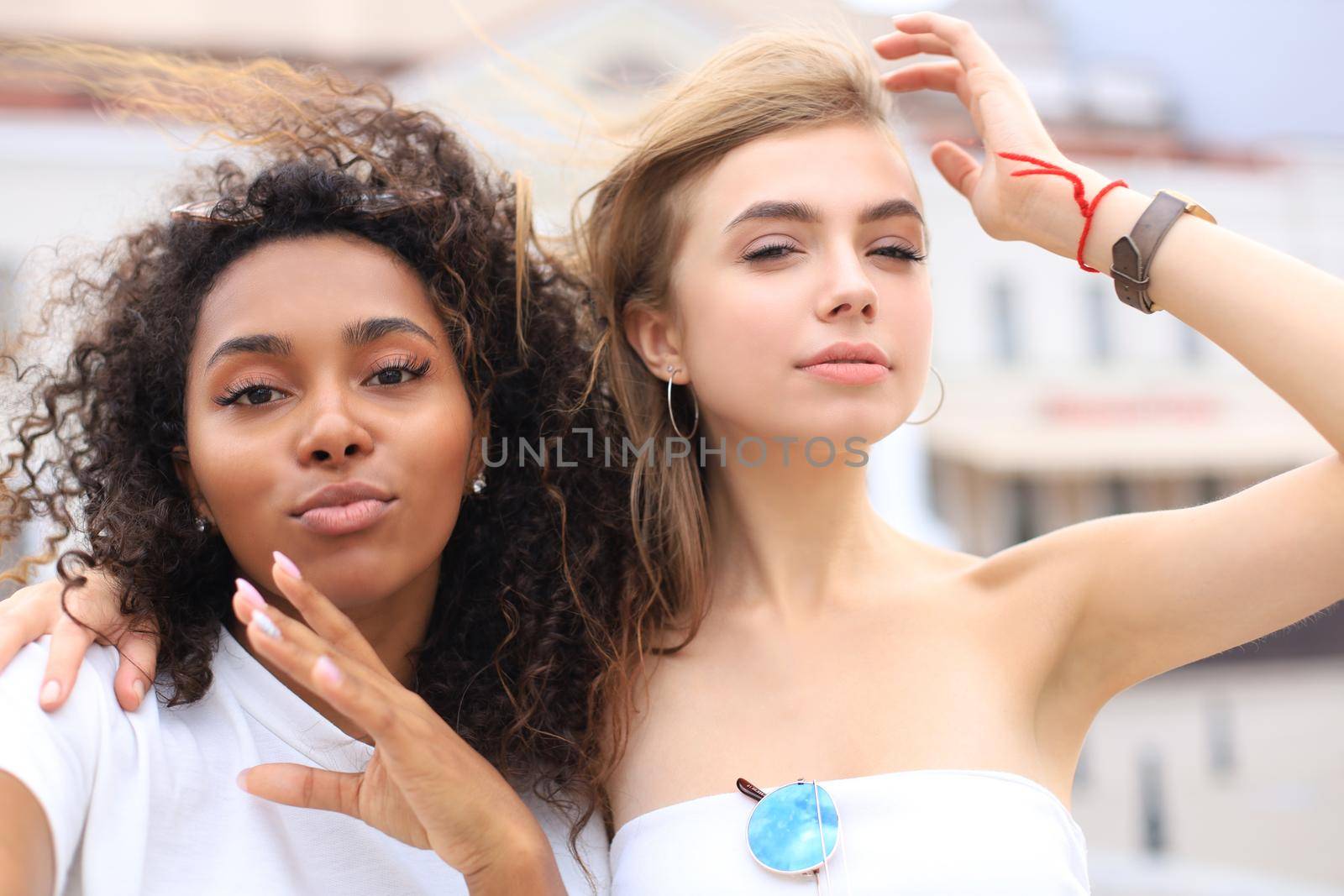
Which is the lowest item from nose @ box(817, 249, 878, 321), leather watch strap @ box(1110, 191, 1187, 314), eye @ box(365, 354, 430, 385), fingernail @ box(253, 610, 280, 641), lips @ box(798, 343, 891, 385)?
fingernail @ box(253, 610, 280, 641)

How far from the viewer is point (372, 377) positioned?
236cm

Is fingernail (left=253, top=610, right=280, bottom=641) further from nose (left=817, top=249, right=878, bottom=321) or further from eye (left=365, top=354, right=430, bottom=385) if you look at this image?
nose (left=817, top=249, right=878, bottom=321)

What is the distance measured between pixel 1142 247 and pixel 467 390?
1389 mm

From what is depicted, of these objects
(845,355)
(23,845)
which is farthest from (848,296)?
(23,845)

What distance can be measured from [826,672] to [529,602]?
668 mm

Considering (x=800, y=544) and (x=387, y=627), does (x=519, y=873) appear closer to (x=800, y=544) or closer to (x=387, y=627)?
(x=387, y=627)

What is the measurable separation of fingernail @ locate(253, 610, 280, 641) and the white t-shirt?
544 mm

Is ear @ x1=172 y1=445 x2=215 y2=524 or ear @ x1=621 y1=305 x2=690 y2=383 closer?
ear @ x1=172 y1=445 x2=215 y2=524

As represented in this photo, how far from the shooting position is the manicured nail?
1738 mm

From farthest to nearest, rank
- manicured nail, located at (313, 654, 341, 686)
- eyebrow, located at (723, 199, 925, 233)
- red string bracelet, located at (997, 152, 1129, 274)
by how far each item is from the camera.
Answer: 1. eyebrow, located at (723, 199, 925, 233)
2. red string bracelet, located at (997, 152, 1129, 274)
3. manicured nail, located at (313, 654, 341, 686)

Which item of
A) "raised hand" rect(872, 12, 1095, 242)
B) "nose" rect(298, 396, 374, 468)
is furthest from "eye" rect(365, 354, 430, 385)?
"raised hand" rect(872, 12, 1095, 242)

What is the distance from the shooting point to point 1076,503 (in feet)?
60.9

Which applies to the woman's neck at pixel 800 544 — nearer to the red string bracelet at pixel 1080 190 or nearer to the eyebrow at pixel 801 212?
the eyebrow at pixel 801 212

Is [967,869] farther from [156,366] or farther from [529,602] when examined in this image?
[156,366]
